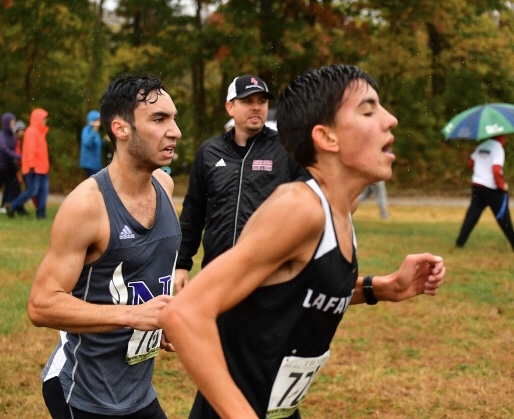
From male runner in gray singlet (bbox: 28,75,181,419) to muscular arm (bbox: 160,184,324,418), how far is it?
907 mm

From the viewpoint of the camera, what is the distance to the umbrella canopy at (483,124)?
12.6 m

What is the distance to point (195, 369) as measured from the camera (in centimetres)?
216

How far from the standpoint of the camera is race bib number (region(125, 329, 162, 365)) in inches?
136

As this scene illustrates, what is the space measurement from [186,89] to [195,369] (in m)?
31.4

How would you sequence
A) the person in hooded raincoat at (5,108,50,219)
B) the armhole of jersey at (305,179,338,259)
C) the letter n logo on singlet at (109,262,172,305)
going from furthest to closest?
the person in hooded raincoat at (5,108,50,219) → the letter n logo on singlet at (109,262,172,305) → the armhole of jersey at (305,179,338,259)

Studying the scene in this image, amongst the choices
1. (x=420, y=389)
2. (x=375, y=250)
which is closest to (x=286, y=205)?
(x=420, y=389)

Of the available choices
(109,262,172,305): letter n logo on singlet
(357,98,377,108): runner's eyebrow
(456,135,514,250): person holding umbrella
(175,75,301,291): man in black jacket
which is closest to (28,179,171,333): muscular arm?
(109,262,172,305): letter n logo on singlet

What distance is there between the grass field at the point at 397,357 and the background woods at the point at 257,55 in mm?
13526

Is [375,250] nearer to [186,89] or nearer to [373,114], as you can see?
[373,114]

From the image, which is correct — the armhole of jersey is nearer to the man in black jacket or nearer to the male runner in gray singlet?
the male runner in gray singlet

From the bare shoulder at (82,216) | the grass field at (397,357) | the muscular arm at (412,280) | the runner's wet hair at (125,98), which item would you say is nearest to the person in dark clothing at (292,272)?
the muscular arm at (412,280)

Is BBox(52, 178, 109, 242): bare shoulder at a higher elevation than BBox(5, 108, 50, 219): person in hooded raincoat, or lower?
higher

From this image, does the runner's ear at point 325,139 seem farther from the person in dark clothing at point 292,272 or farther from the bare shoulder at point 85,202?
the bare shoulder at point 85,202

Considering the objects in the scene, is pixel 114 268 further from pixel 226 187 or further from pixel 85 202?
pixel 226 187
